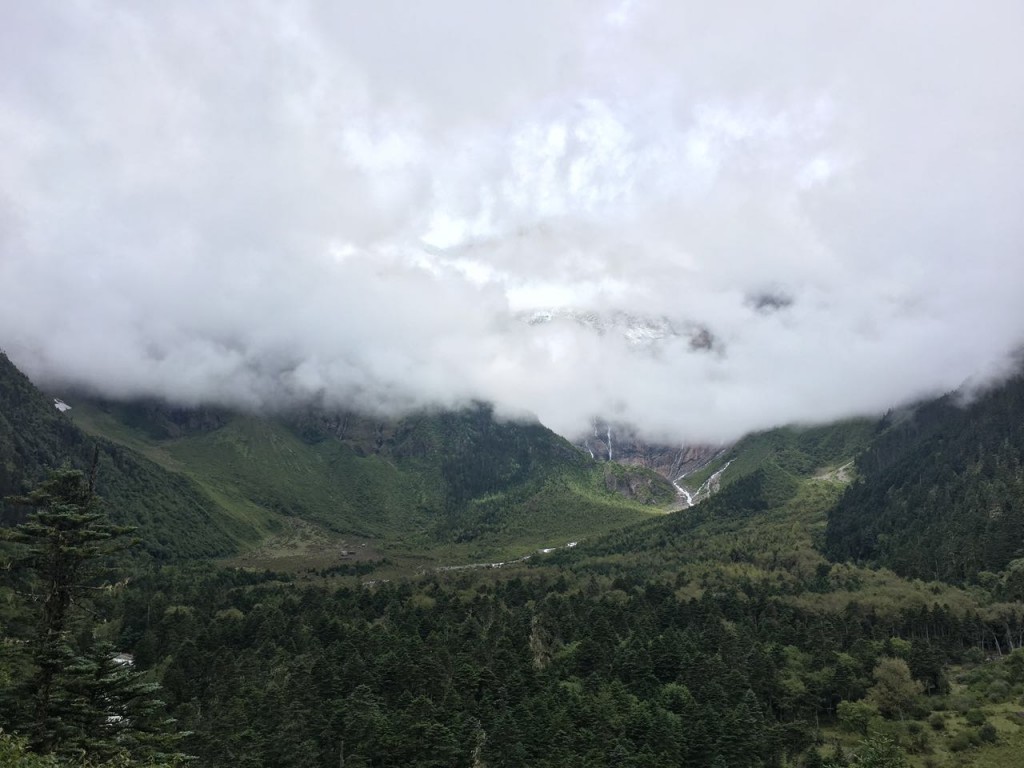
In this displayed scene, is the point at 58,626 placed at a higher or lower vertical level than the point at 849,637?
higher

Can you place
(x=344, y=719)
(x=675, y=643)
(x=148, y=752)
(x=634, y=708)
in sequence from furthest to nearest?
(x=675, y=643) < (x=634, y=708) < (x=344, y=719) < (x=148, y=752)

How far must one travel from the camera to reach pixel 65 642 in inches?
2281

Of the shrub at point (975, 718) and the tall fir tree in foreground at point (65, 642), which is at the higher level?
the tall fir tree in foreground at point (65, 642)

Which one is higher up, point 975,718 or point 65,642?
point 65,642

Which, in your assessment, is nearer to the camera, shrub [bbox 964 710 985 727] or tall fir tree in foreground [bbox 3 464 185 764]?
tall fir tree in foreground [bbox 3 464 185 764]

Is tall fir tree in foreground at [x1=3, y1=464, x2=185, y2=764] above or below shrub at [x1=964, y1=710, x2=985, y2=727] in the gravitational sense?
above

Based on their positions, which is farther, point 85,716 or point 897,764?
point 897,764

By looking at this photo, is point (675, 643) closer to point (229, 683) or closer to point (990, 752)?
point (990, 752)

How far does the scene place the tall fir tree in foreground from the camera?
178 ft

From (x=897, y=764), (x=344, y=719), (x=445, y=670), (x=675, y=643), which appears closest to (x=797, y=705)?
(x=675, y=643)

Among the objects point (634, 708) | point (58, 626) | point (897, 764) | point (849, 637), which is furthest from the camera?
point (849, 637)

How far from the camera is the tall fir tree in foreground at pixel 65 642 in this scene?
2131 inches

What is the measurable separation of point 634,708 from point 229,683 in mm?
86383

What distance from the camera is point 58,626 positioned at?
5588 cm
